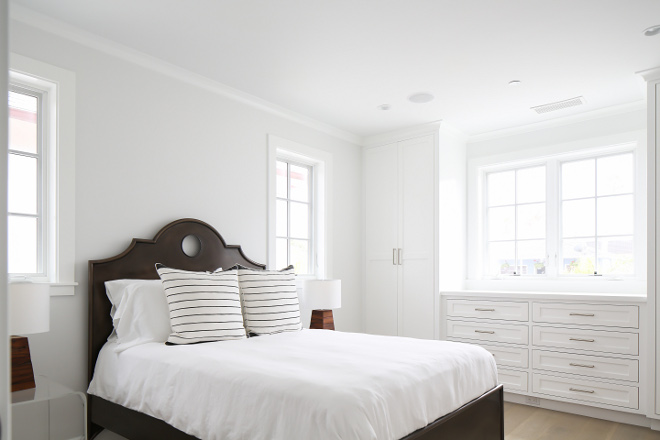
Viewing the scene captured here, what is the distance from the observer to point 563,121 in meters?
4.39

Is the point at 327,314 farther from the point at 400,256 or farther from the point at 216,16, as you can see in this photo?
the point at 216,16

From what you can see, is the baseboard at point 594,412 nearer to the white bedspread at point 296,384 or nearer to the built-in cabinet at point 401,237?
the built-in cabinet at point 401,237

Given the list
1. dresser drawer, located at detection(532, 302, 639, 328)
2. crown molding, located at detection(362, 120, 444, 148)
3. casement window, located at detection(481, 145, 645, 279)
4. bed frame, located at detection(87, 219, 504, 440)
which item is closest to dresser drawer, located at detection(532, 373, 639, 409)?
dresser drawer, located at detection(532, 302, 639, 328)

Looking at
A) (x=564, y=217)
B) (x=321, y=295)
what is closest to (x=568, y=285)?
(x=564, y=217)

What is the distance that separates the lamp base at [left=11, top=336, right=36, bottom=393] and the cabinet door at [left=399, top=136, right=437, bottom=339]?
321 centimetres

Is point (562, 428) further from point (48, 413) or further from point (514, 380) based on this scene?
point (48, 413)

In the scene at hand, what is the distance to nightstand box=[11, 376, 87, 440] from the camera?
7.15 feet

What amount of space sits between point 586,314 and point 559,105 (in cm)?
172

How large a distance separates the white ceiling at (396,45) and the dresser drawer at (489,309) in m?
1.69

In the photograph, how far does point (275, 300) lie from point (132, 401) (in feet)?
3.58

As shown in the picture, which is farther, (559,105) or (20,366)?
(559,105)

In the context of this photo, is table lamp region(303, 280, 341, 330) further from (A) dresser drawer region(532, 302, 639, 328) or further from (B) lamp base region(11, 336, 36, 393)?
(B) lamp base region(11, 336, 36, 393)

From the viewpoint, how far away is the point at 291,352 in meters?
2.46

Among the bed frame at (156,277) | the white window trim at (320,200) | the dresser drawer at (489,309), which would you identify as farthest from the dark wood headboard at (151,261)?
the dresser drawer at (489,309)
